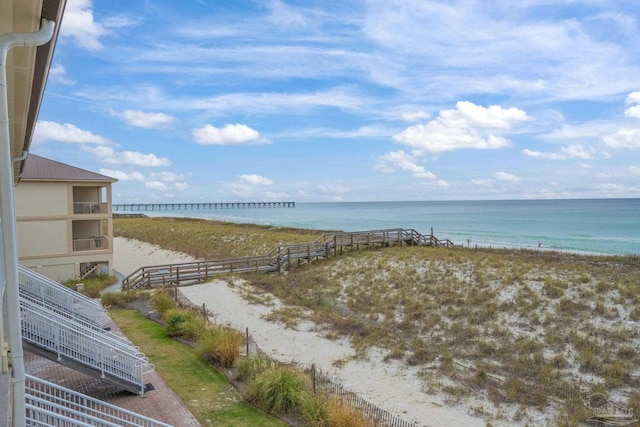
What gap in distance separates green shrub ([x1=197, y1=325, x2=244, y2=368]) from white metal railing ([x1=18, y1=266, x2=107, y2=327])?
13.4ft

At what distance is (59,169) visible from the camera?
25.2 meters

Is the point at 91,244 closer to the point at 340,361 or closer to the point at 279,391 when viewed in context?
the point at 340,361

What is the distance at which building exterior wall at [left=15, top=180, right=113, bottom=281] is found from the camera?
78.3ft

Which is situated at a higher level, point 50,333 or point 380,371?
A: point 50,333

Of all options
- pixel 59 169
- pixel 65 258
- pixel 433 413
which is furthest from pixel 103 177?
pixel 433 413

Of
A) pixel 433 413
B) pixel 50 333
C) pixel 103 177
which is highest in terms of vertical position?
pixel 103 177

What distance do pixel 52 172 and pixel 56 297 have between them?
1239 cm

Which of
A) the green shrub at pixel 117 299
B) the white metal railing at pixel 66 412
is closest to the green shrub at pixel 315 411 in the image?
the white metal railing at pixel 66 412

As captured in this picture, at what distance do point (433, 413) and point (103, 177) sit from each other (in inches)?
871

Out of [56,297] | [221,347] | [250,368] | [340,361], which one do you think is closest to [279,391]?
[250,368]

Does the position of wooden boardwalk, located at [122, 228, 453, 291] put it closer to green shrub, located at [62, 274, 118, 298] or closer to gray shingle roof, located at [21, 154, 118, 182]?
green shrub, located at [62, 274, 118, 298]

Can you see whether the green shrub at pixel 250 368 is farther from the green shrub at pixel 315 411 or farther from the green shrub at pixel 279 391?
the green shrub at pixel 315 411

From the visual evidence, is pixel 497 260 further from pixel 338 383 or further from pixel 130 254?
pixel 130 254

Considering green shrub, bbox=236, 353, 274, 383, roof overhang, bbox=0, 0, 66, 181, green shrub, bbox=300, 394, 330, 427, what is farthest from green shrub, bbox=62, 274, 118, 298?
green shrub, bbox=300, 394, 330, 427
